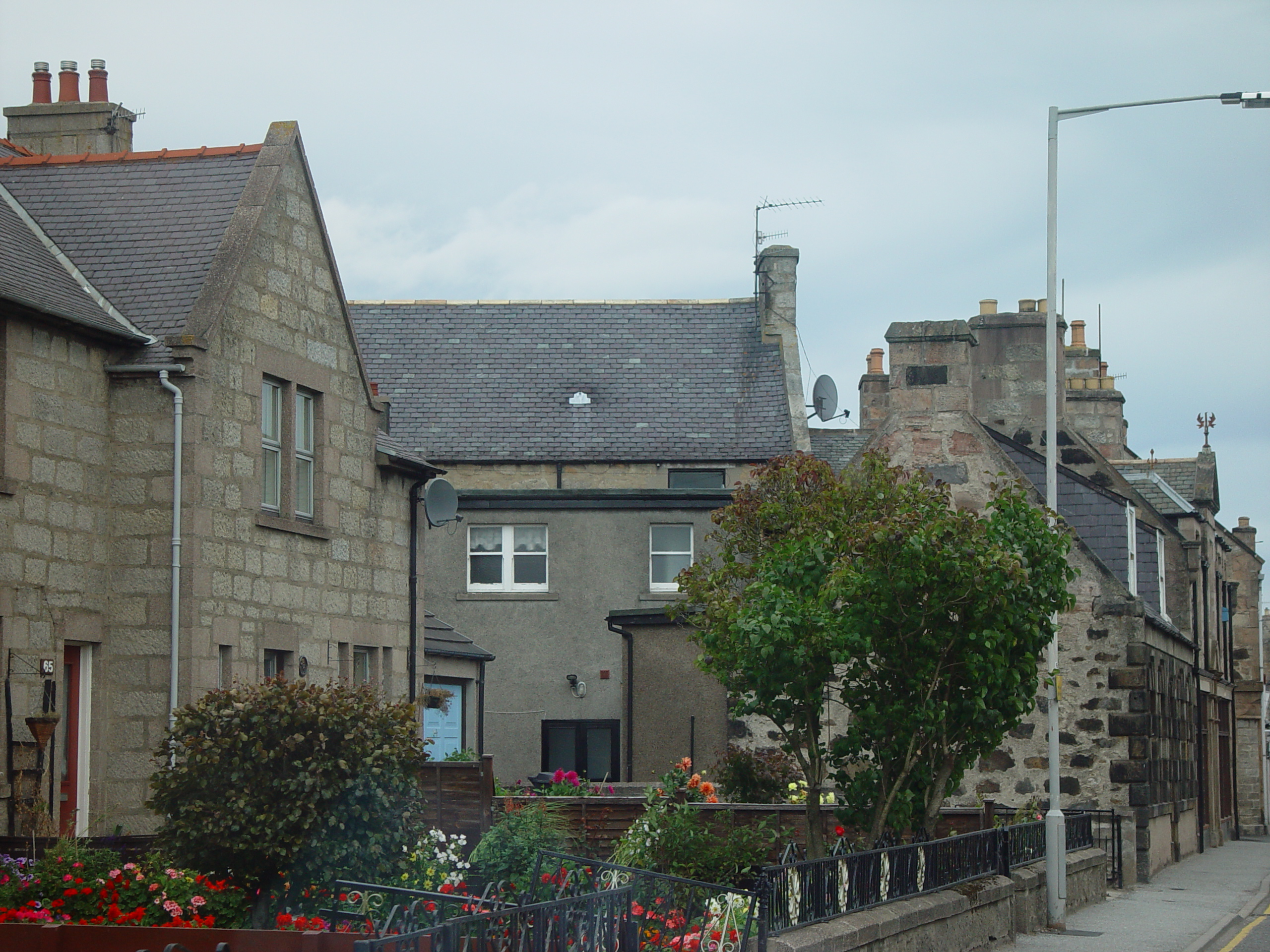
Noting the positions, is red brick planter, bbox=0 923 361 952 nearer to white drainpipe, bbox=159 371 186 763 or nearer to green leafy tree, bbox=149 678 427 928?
green leafy tree, bbox=149 678 427 928

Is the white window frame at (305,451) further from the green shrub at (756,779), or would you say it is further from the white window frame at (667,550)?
the white window frame at (667,550)

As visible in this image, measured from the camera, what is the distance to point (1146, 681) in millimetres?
22828

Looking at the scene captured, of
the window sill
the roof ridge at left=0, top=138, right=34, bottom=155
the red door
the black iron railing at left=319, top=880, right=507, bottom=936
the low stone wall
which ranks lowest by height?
the low stone wall

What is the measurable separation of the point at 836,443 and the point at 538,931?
108ft

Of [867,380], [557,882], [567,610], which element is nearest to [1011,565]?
[557,882]

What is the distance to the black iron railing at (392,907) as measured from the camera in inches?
336

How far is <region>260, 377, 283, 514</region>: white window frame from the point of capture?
17.1m

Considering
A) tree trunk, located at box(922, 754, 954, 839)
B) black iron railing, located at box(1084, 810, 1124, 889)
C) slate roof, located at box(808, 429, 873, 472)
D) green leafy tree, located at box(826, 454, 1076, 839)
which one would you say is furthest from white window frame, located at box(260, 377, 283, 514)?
slate roof, located at box(808, 429, 873, 472)

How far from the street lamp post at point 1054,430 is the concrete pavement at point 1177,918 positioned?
55 cm

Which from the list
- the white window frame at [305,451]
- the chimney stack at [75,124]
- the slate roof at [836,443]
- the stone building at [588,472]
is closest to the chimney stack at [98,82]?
the chimney stack at [75,124]

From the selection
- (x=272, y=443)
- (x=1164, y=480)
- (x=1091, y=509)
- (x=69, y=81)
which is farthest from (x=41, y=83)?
(x=1164, y=480)

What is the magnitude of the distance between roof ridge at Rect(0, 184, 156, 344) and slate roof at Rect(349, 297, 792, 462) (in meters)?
16.7

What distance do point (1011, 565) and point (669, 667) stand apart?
47.0ft

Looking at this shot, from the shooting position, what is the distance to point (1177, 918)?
18.3 metres
